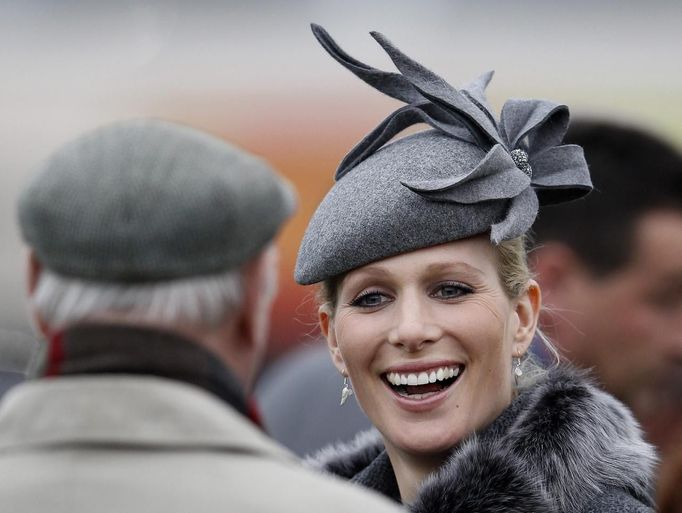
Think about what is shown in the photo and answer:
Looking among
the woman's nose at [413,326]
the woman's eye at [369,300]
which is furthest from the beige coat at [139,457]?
the woman's eye at [369,300]

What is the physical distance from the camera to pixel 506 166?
3.02 m

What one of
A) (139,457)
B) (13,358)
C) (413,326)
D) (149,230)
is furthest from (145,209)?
(13,358)

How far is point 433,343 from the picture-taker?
9.81 ft

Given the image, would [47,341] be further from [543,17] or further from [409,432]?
[543,17]

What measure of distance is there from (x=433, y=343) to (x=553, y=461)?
1.29 feet

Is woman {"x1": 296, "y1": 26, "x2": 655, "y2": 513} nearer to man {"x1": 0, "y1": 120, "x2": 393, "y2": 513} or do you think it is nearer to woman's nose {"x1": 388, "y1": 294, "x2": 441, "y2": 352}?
woman's nose {"x1": 388, "y1": 294, "x2": 441, "y2": 352}

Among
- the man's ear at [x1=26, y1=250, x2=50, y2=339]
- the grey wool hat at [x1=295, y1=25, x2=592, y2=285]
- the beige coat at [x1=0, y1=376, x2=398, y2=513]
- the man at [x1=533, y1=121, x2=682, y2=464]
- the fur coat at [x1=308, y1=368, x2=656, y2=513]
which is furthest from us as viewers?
the man at [x1=533, y1=121, x2=682, y2=464]

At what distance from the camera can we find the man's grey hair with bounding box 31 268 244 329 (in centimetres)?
180

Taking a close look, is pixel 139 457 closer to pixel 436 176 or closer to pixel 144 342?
pixel 144 342

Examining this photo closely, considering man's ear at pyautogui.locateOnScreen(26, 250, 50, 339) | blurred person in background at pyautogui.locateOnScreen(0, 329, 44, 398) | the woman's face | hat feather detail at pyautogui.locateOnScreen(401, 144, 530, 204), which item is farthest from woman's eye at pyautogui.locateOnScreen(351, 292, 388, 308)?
blurred person in background at pyautogui.locateOnScreen(0, 329, 44, 398)

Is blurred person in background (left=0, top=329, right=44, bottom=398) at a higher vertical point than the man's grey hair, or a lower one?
lower

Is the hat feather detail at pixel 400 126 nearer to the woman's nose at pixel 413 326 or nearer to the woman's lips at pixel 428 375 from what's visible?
the woman's nose at pixel 413 326

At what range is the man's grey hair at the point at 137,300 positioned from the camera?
180cm

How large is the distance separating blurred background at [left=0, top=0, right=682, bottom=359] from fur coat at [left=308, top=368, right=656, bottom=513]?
13.9 feet
